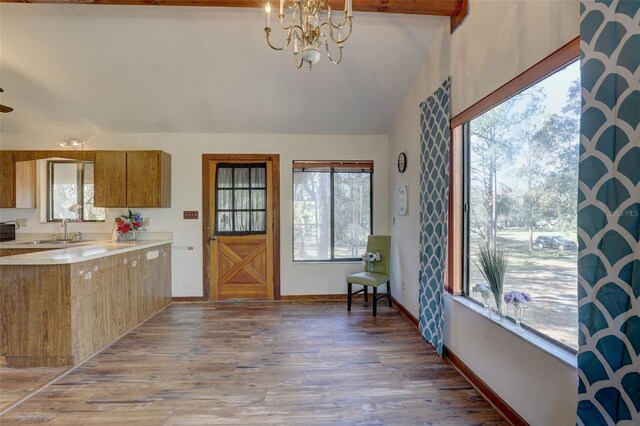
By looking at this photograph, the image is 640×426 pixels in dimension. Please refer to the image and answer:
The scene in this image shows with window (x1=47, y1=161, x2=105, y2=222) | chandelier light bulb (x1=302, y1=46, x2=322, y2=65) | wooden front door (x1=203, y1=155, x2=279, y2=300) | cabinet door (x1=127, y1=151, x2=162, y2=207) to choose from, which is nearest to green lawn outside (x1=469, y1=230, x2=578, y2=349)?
chandelier light bulb (x1=302, y1=46, x2=322, y2=65)

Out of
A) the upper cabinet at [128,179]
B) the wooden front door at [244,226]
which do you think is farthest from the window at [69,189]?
the wooden front door at [244,226]

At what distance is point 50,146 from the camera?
4184mm

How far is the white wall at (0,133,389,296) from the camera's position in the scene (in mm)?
4227

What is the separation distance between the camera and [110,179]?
3.93 m

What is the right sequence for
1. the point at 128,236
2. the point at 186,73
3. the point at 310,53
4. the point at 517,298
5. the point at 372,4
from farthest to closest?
the point at 128,236
the point at 186,73
the point at 372,4
the point at 517,298
the point at 310,53

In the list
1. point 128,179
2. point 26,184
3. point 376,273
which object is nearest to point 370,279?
point 376,273

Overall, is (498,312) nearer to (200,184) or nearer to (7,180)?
(200,184)

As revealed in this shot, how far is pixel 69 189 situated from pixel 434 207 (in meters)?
4.90

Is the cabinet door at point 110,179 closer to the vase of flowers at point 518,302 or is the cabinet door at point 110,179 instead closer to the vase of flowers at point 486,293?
the vase of flowers at point 486,293

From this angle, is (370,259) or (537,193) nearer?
(537,193)

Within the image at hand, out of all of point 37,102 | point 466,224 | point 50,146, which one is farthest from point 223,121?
point 466,224

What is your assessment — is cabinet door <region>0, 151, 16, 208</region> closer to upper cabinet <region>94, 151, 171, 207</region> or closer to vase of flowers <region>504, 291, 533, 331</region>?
upper cabinet <region>94, 151, 171, 207</region>

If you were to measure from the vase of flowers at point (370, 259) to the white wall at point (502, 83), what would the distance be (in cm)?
127

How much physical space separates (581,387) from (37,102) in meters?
5.68
